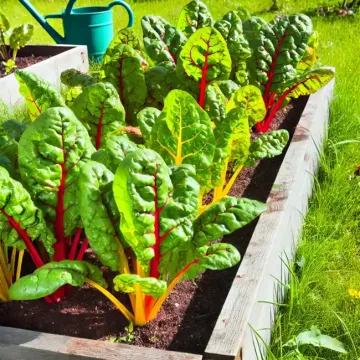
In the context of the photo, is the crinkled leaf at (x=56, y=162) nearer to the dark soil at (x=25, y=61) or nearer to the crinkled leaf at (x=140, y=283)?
the crinkled leaf at (x=140, y=283)

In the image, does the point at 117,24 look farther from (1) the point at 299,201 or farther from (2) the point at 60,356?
(2) the point at 60,356

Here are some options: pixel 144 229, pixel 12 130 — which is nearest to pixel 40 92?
pixel 12 130

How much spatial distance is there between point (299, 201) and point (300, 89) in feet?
1.65

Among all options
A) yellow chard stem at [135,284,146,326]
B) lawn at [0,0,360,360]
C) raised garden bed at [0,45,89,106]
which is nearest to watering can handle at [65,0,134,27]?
raised garden bed at [0,45,89,106]

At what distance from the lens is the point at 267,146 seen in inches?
72.5

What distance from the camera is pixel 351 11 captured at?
556 centimetres

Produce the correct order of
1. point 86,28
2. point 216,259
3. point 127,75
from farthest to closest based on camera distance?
1. point 86,28
2. point 127,75
3. point 216,259

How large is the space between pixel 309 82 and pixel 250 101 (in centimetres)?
43

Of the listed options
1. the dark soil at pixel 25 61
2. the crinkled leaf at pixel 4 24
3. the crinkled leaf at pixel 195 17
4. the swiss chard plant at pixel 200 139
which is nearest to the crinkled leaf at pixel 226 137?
the swiss chard plant at pixel 200 139

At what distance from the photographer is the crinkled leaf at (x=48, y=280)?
1168 millimetres

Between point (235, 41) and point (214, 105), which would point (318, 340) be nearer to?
point (214, 105)

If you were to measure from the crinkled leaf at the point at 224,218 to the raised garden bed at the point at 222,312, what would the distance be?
0.49 feet

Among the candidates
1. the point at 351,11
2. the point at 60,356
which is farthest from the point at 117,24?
the point at 60,356

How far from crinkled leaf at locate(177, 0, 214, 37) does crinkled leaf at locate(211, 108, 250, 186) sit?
70cm
